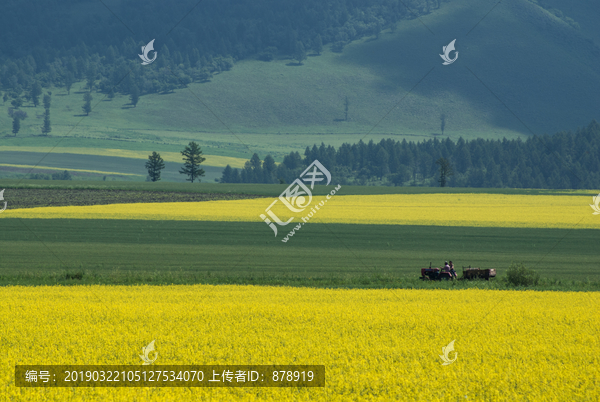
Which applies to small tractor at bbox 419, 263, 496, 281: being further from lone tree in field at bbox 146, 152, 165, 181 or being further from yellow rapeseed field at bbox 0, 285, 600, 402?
lone tree in field at bbox 146, 152, 165, 181

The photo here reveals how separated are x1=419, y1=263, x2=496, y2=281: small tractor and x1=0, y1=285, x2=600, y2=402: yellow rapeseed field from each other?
5.94 meters

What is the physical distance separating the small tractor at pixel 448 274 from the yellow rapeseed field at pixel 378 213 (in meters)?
28.7

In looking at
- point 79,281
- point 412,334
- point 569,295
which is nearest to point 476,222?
point 569,295

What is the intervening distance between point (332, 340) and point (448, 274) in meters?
16.4

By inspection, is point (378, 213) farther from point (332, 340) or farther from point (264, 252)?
point (332, 340)

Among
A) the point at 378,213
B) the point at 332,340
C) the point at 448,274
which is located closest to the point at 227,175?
the point at 378,213

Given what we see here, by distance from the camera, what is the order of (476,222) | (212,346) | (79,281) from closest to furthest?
(212,346) < (79,281) < (476,222)

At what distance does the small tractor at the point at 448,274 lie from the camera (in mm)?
31219

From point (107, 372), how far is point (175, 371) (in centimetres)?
137

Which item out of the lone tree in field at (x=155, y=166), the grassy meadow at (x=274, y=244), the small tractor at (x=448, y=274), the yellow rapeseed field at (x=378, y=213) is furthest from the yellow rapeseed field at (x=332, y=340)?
the lone tree in field at (x=155, y=166)

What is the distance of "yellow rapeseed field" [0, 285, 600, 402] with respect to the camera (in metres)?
12.2

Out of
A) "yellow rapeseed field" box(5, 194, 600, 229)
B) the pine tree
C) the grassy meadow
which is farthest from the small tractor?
the pine tree

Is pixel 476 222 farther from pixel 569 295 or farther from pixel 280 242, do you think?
pixel 569 295

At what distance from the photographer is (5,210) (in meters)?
63.8
